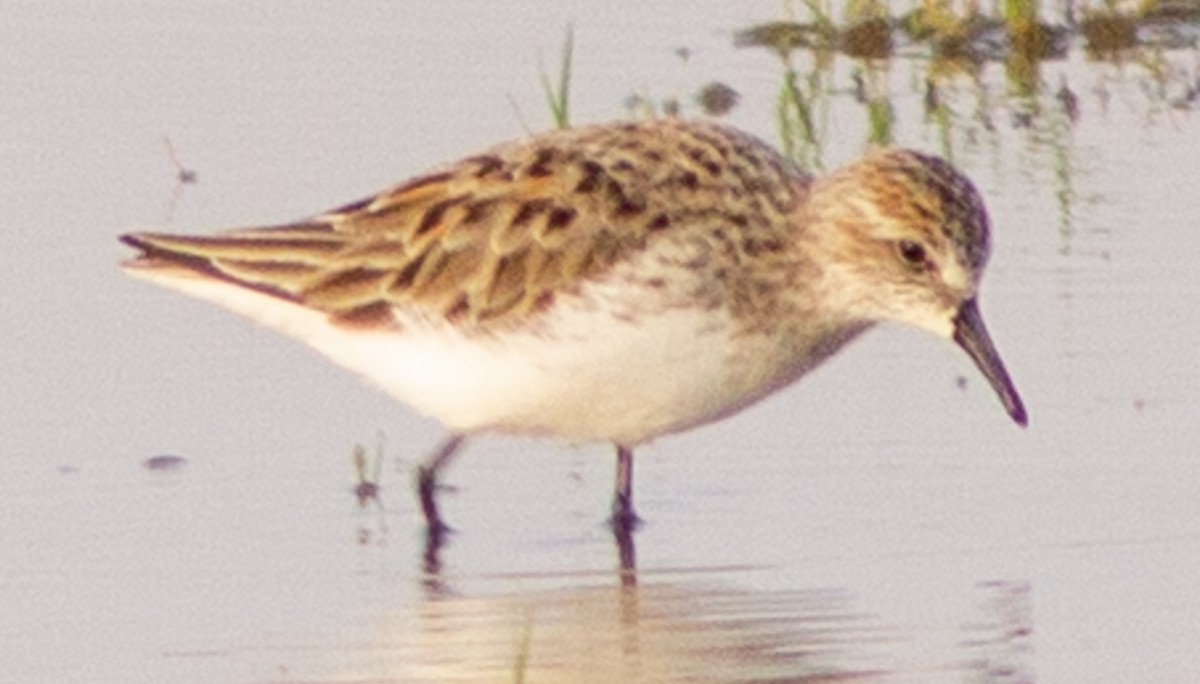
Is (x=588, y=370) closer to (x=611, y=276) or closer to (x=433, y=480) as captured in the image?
(x=611, y=276)

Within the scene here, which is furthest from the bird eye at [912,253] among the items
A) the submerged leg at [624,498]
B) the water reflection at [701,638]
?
the water reflection at [701,638]

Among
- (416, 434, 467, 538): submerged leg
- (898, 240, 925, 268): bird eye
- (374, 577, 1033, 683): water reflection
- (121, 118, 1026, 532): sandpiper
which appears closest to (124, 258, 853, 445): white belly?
(121, 118, 1026, 532): sandpiper

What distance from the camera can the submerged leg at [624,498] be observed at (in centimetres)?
1128

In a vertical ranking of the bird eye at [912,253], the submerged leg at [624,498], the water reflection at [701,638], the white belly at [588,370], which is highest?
the bird eye at [912,253]

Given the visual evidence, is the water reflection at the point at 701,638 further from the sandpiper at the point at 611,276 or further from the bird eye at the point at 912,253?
the bird eye at the point at 912,253

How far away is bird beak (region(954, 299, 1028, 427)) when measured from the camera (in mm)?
11039

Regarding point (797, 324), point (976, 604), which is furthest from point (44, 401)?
point (976, 604)

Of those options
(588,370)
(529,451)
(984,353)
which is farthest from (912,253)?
(529,451)

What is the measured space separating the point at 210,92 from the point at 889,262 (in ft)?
15.7

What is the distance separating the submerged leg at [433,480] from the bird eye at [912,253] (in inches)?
54.2

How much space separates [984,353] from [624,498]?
44.8 inches

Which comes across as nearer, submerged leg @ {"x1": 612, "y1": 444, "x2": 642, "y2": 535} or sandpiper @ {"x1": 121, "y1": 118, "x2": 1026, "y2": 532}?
sandpiper @ {"x1": 121, "y1": 118, "x2": 1026, "y2": 532}

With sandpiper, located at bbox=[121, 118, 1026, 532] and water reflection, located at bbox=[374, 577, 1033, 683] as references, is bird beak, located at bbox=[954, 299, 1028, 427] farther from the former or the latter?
water reflection, located at bbox=[374, 577, 1033, 683]

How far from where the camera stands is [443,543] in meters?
11.1
